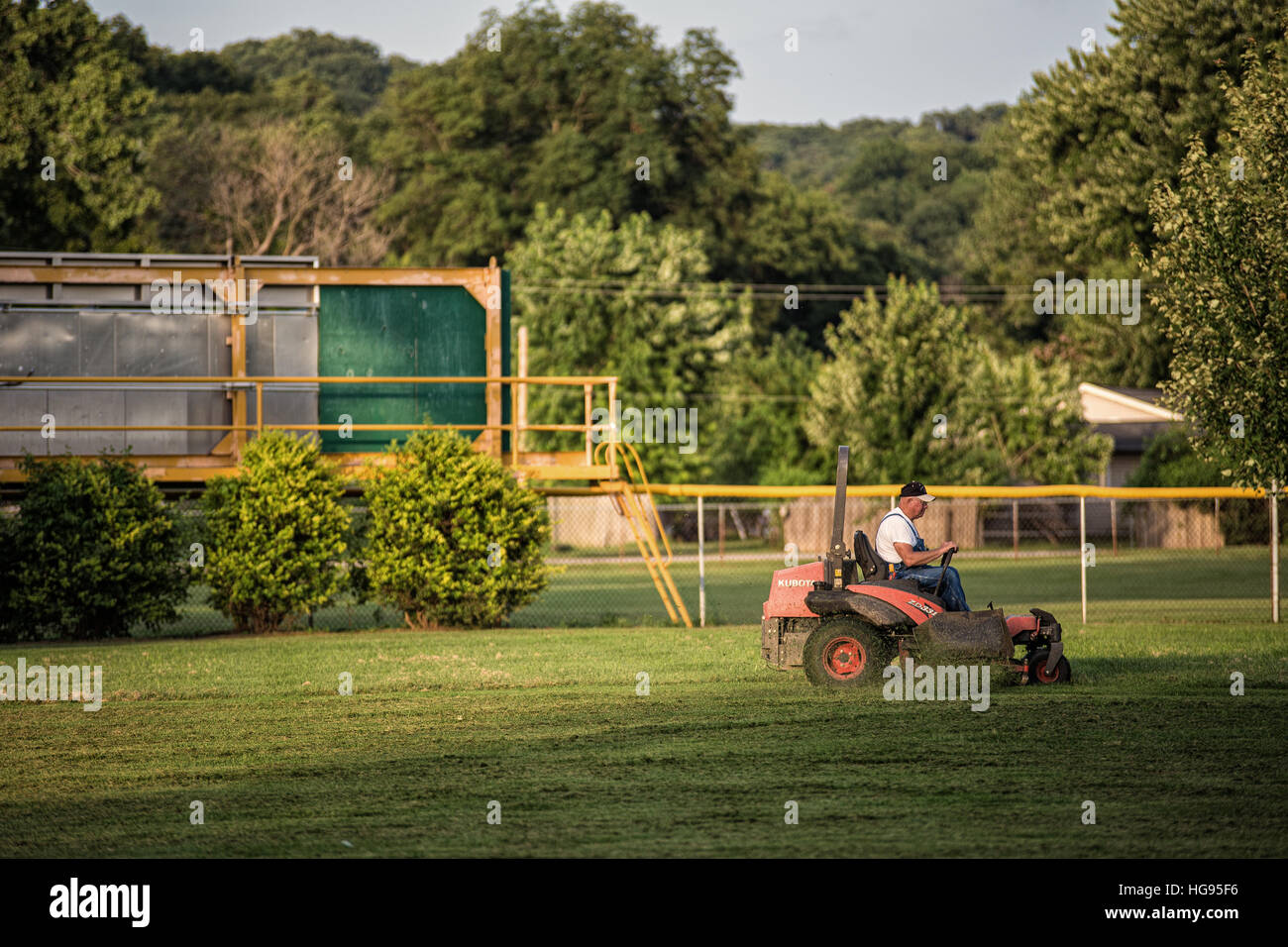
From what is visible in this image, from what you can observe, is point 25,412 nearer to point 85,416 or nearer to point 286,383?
point 85,416

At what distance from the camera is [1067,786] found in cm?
828

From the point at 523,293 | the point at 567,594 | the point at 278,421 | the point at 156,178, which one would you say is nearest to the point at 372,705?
the point at 278,421

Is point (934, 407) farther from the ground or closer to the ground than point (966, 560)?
farther from the ground

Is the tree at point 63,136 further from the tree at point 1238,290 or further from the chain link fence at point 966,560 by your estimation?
the tree at point 1238,290

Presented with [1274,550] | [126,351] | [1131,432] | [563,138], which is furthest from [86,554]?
[563,138]

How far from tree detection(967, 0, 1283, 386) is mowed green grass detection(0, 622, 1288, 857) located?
32.8 m

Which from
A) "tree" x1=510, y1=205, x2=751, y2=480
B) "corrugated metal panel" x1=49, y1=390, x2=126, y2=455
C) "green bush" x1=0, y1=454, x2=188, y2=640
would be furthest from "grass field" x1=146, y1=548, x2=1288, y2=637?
"tree" x1=510, y1=205, x2=751, y2=480

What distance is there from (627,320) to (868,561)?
3768 cm

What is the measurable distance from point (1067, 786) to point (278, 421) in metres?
14.8

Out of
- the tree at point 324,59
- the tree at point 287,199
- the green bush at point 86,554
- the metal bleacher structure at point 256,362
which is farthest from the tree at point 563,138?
the tree at point 324,59

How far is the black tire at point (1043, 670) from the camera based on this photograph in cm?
1217

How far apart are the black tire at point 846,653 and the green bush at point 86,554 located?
32.6 ft

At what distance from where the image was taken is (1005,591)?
26500 millimetres

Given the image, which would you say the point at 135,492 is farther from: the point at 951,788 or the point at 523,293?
the point at 523,293
